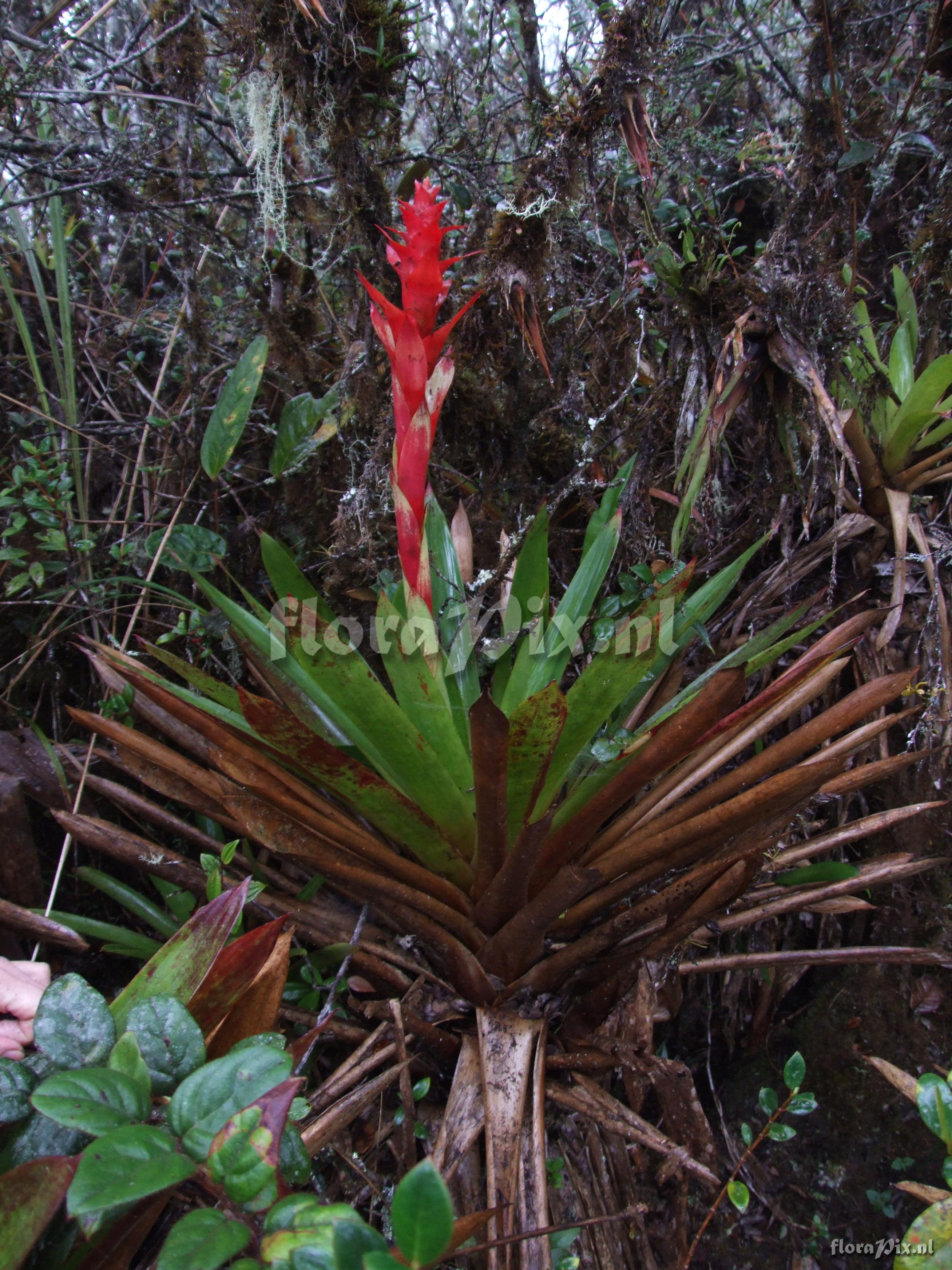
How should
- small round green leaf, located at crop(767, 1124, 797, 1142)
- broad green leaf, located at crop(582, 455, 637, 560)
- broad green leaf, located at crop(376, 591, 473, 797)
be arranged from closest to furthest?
1. small round green leaf, located at crop(767, 1124, 797, 1142)
2. broad green leaf, located at crop(376, 591, 473, 797)
3. broad green leaf, located at crop(582, 455, 637, 560)

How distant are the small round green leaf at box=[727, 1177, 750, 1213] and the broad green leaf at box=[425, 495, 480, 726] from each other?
0.63m

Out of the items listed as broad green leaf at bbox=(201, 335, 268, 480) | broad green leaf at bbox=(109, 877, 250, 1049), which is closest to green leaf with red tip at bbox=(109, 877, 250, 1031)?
broad green leaf at bbox=(109, 877, 250, 1049)

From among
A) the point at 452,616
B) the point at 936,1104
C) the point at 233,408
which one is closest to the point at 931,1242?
the point at 936,1104

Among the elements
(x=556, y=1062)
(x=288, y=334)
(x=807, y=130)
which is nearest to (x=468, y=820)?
(x=556, y=1062)

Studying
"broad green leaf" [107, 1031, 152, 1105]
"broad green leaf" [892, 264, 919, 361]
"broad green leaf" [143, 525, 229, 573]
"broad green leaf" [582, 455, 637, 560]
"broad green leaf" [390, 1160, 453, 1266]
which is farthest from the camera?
"broad green leaf" [892, 264, 919, 361]

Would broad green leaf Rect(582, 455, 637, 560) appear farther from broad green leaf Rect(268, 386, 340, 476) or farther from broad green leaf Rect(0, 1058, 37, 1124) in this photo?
broad green leaf Rect(0, 1058, 37, 1124)

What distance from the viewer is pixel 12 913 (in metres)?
0.89

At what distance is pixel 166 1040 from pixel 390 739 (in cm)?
45

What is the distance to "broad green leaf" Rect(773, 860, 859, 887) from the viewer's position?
1110mm

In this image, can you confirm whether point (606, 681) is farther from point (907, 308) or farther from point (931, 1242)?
point (907, 308)

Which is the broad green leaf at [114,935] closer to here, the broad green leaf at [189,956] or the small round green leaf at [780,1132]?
the broad green leaf at [189,956]

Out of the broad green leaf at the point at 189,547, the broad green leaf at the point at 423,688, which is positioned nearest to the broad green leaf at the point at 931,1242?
the broad green leaf at the point at 423,688

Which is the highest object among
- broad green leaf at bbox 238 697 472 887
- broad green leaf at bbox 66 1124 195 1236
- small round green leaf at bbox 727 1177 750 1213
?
broad green leaf at bbox 238 697 472 887

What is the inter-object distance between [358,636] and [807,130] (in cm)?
135
